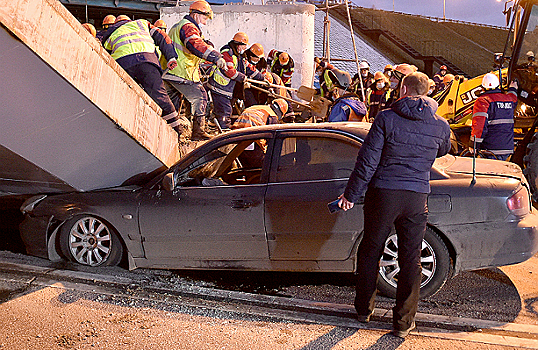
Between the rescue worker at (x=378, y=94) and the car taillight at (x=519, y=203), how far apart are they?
740 cm

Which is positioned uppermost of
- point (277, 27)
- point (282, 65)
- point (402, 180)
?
point (277, 27)

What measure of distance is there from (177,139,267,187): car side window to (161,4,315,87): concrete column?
884cm

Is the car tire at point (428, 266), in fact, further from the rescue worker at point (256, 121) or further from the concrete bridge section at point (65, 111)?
the concrete bridge section at point (65, 111)

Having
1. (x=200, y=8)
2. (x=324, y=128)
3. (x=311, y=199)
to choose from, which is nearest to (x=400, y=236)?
(x=311, y=199)

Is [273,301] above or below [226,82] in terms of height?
below

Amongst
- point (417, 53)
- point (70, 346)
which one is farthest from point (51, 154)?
point (417, 53)

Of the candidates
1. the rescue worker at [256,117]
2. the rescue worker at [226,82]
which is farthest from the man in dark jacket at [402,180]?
the rescue worker at [226,82]

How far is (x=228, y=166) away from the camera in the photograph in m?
5.21

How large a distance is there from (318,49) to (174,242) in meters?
20.5

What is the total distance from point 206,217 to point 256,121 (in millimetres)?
3083

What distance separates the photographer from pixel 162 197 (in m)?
4.71

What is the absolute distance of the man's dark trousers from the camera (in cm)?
354

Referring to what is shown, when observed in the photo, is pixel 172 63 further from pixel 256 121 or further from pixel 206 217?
pixel 206 217

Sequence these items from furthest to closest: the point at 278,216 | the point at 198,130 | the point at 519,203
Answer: the point at 198,130 → the point at 278,216 → the point at 519,203
